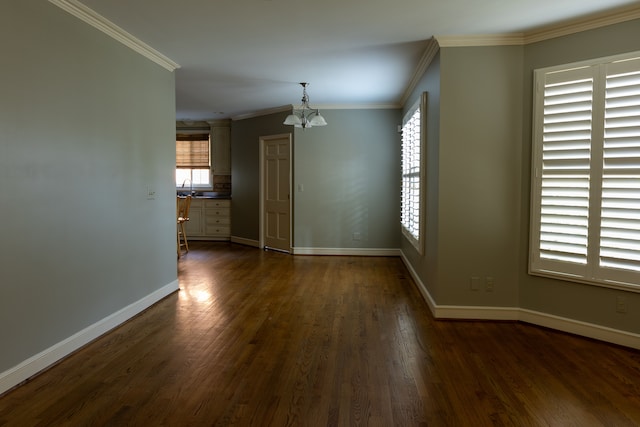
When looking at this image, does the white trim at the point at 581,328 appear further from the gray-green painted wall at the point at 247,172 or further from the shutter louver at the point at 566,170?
the gray-green painted wall at the point at 247,172

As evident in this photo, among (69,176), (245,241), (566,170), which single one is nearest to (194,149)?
(245,241)

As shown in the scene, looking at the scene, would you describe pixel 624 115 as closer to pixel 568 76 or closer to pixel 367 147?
pixel 568 76

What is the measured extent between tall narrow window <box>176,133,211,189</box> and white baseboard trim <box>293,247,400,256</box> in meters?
2.98

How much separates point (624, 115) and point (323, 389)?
2856mm

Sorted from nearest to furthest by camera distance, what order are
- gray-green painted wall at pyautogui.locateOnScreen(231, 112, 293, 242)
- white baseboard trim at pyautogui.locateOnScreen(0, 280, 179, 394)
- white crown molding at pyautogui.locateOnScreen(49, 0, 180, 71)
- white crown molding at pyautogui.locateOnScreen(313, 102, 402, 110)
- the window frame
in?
white baseboard trim at pyautogui.locateOnScreen(0, 280, 179, 394), white crown molding at pyautogui.locateOnScreen(49, 0, 180, 71), white crown molding at pyautogui.locateOnScreen(313, 102, 402, 110), gray-green painted wall at pyautogui.locateOnScreen(231, 112, 293, 242), the window frame

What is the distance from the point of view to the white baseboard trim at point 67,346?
2.44m

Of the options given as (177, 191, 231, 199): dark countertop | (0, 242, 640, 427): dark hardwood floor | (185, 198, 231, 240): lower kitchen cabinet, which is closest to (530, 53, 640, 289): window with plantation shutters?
(0, 242, 640, 427): dark hardwood floor

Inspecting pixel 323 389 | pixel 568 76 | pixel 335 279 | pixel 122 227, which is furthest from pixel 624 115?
pixel 122 227

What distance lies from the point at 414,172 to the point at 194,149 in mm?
5399

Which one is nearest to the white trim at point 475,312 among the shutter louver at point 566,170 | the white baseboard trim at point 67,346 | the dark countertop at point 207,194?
the shutter louver at point 566,170

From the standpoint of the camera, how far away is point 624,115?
3.01 m

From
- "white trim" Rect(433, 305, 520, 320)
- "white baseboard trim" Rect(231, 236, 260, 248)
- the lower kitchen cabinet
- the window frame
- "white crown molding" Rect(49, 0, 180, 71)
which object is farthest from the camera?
the window frame

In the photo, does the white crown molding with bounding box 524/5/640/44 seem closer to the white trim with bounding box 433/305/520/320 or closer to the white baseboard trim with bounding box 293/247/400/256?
the white trim with bounding box 433/305/520/320

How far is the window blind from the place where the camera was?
8711 millimetres
